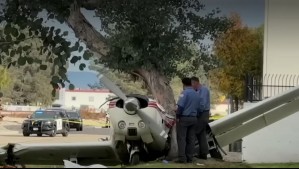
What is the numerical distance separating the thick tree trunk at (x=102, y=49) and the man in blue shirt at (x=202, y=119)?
14.2 ft

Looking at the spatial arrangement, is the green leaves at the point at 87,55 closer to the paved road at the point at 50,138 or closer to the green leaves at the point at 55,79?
the green leaves at the point at 55,79

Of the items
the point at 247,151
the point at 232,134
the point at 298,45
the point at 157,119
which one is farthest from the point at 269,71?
the point at 157,119

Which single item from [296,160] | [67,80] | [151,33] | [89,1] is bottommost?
[296,160]

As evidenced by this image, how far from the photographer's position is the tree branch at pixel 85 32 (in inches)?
643

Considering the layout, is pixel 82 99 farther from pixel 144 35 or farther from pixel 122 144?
pixel 122 144

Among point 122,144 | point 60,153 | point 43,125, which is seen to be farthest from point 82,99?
point 122,144

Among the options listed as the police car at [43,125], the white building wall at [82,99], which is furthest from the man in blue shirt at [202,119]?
the white building wall at [82,99]

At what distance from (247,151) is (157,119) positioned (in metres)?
5.87

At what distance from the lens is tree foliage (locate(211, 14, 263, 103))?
3094 centimetres

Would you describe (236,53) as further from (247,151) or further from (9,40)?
(9,40)

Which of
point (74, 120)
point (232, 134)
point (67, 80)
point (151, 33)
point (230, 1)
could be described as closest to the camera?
point (67, 80)

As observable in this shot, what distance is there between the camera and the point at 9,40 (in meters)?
11.3

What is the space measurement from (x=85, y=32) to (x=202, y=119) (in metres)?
6.43

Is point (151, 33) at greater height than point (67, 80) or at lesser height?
greater
